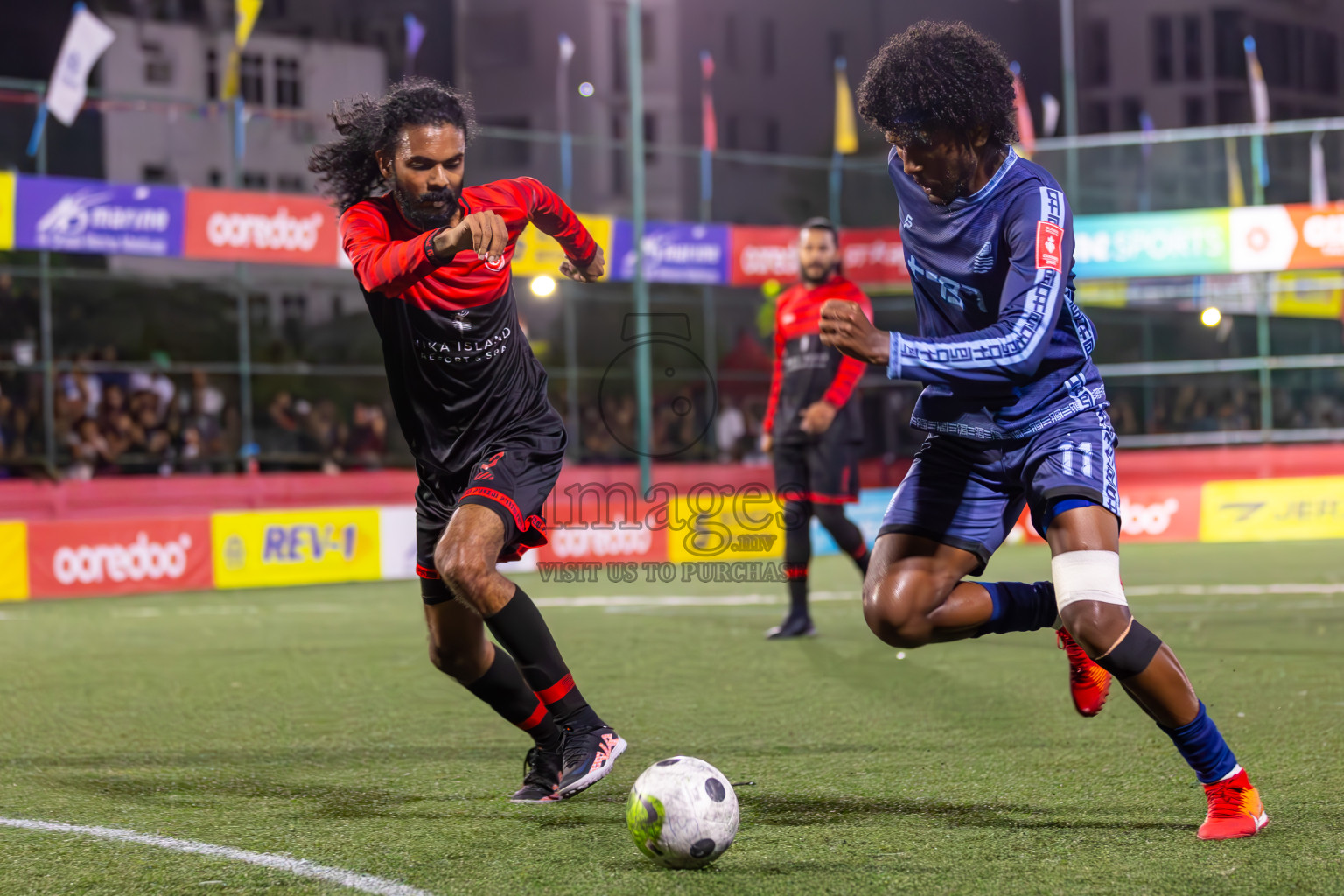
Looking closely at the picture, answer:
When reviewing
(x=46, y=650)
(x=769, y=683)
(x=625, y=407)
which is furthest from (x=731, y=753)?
(x=625, y=407)

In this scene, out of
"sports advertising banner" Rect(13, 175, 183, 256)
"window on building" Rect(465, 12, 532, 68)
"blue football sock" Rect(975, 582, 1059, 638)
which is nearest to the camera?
"blue football sock" Rect(975, 582, 1059, 638)

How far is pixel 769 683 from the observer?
6.69 metres

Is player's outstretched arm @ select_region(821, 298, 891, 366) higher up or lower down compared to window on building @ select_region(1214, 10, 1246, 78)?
lower down

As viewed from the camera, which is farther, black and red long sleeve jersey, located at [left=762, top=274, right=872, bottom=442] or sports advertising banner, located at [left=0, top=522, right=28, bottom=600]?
sports advertising banner, located at [left=0, top=522, right=28, bottom=600]

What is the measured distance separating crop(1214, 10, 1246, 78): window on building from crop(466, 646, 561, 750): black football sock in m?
57.9

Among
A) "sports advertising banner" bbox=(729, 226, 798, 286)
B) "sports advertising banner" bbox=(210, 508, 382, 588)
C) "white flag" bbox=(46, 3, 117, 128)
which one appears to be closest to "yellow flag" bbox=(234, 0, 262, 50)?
"white flag" bbox=(46, 3, 117, 128)

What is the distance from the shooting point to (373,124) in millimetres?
4328

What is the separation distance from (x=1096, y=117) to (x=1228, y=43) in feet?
19.1

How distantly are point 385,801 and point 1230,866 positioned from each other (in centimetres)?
240

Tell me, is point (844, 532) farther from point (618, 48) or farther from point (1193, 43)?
point (1193, 43)

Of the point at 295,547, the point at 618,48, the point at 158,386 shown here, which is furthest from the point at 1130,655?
the point at 618,48

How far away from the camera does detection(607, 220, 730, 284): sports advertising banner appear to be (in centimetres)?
2011

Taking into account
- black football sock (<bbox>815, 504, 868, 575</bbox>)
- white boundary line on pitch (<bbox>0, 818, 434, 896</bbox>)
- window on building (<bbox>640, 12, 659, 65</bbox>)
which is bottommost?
white boundary line on pitch (<bbox>0, 818, 434, 896</bbox>)

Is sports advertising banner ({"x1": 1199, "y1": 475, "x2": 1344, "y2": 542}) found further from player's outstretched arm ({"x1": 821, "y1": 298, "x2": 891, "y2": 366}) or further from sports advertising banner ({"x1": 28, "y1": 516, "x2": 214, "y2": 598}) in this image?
player's outstretched arm ({"x1": 821, "y1": 298, "x2": 891, "y2": 366})
